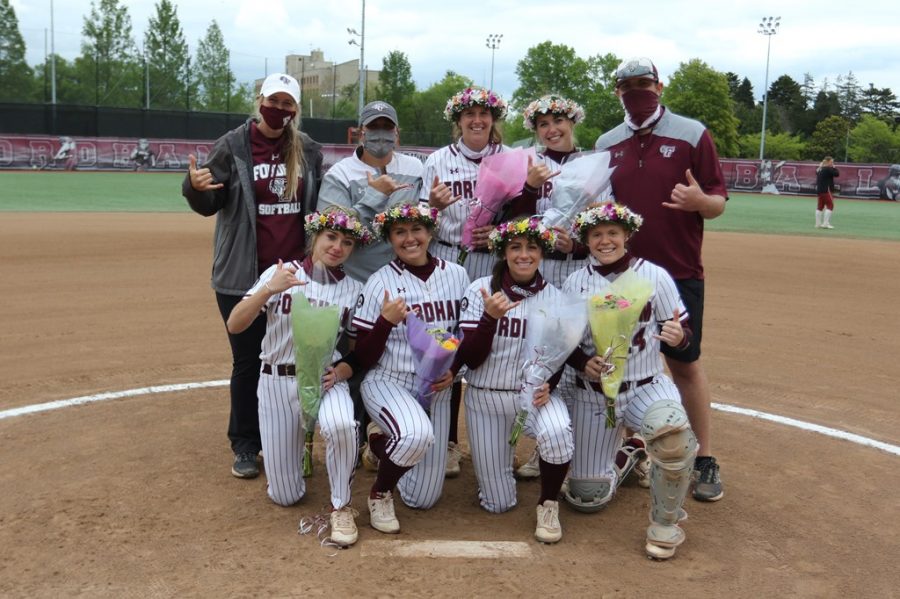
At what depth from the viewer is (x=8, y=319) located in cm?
780

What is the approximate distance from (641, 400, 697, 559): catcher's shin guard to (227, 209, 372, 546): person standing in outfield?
1.49 m

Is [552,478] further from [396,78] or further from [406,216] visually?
[396,78]

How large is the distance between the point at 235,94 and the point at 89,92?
402 inches

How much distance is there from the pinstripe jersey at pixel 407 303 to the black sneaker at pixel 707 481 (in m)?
1.62

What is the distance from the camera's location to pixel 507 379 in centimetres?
408

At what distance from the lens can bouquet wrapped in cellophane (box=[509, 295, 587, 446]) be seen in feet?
12.4

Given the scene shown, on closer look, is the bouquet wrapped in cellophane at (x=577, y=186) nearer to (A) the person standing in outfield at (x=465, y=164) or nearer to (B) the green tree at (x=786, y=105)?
(A) the person standing in outfield at (x=465, y=164)

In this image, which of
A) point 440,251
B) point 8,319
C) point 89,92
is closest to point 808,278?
point 440,251

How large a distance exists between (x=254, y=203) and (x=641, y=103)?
2.25 m

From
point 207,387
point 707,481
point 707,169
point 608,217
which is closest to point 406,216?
point 608,217

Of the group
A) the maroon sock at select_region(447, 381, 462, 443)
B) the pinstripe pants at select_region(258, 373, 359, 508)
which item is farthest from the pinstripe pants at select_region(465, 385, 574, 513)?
the pinstripe pants at select_region(258, 373, 359, 508)

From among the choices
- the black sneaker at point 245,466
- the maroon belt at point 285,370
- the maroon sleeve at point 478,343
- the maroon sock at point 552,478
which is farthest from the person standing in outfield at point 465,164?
the black sneaker at point 245,466

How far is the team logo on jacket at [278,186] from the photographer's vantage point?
4547 millimetres

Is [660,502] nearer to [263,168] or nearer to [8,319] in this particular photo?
[263,168]
